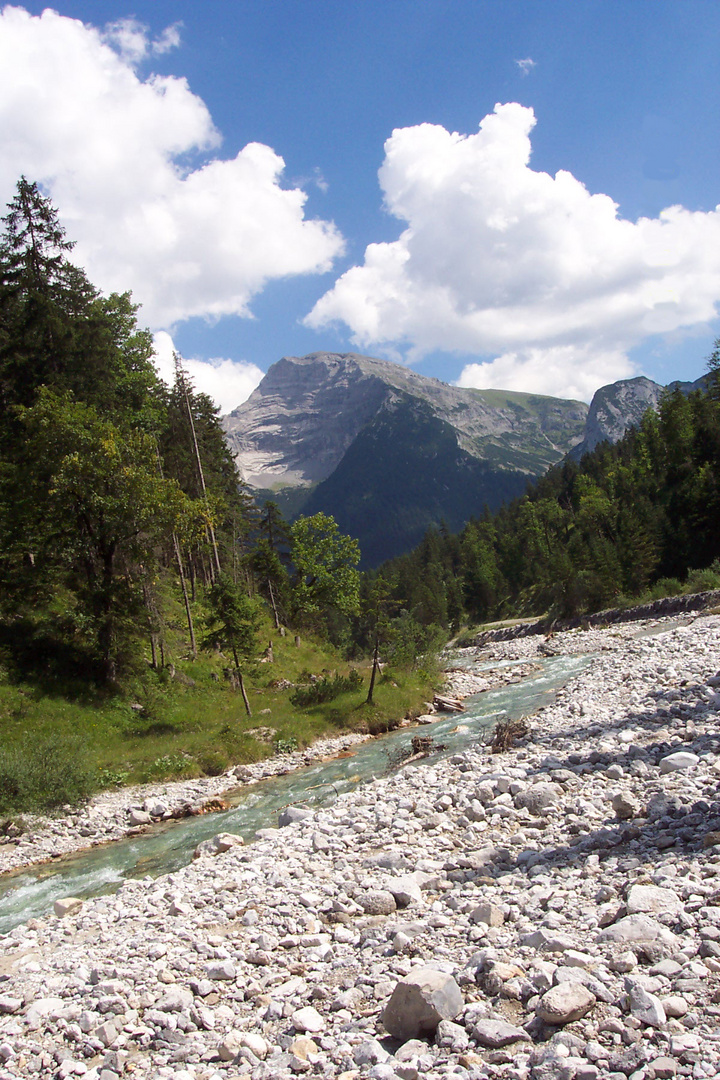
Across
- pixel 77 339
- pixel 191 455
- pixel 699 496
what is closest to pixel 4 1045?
pixel 77 339

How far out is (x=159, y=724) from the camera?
25.0 metres

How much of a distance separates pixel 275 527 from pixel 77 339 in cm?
2441

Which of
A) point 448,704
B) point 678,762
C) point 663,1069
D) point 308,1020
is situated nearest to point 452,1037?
point 308,1020

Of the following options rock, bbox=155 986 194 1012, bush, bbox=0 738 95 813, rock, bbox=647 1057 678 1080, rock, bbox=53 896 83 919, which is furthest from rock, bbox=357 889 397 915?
bush, bbox=0 738 95 813

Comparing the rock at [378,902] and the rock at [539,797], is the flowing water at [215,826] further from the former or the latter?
the rock at [539,797]

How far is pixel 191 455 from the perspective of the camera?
4400cm

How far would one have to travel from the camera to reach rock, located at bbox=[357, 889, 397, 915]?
7.66m

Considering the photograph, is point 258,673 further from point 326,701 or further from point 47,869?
point 47,869

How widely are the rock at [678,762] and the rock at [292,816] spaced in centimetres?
721

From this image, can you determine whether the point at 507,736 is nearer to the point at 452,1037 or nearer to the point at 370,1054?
the point at 452,1037

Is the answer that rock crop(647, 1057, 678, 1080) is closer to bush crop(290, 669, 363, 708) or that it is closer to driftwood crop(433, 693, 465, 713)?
driftwood crop(433, 693, 465, 713)

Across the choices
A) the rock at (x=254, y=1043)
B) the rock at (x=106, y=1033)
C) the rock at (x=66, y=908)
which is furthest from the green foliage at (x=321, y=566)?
the rock at (x=254, y=1043)

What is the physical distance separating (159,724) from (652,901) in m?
22.4

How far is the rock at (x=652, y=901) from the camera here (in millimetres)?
5785
